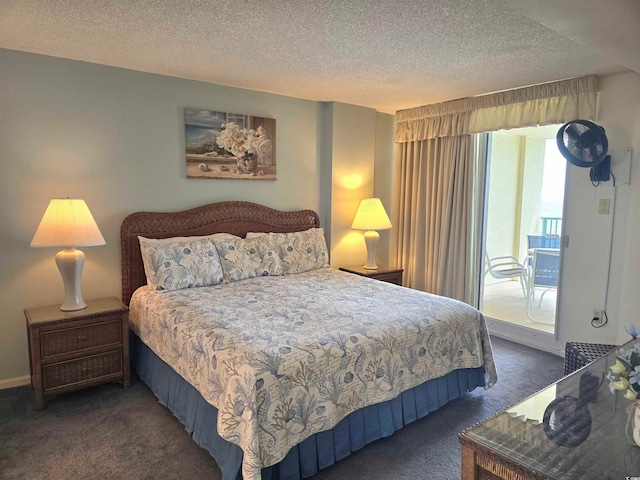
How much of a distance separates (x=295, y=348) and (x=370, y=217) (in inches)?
100

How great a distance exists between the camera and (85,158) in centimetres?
308

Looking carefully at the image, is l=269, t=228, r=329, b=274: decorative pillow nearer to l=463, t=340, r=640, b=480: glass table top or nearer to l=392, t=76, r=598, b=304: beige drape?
l=392, t=76, r=598, b=304: beige drape

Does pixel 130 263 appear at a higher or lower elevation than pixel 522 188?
lower

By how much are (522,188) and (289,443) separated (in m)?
3.59

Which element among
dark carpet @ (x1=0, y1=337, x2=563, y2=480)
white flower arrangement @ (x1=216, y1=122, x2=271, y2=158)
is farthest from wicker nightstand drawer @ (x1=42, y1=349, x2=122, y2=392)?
white flower arrangement @ (x1=216, y1=122, x2=271, y2=158)

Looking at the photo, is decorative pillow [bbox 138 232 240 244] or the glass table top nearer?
the glass table top

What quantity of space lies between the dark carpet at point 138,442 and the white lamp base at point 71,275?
0.62 meters

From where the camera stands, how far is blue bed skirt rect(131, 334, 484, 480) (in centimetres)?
195

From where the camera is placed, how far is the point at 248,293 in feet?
9.81

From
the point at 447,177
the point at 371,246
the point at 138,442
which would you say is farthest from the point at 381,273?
the point at 138,442

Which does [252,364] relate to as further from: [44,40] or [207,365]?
[44,40]

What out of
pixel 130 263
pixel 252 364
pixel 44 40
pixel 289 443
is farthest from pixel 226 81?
pixel 289 443

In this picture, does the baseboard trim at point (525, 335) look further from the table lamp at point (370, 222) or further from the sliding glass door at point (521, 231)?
the table lamp at point (370, 222)

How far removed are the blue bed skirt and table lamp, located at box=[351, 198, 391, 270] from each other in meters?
1.82
